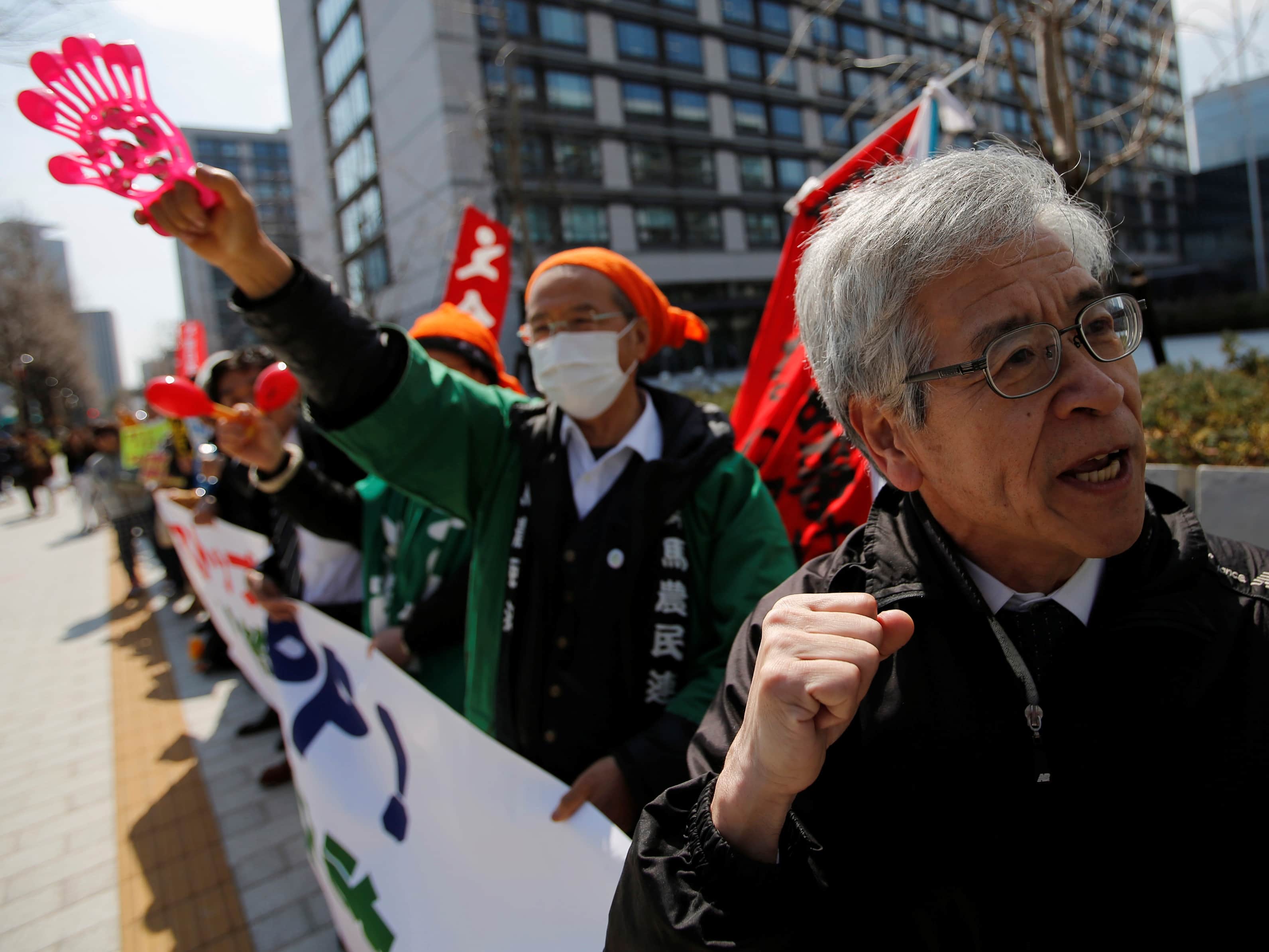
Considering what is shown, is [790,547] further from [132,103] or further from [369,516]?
[369,516]

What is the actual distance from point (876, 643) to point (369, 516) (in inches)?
88.3

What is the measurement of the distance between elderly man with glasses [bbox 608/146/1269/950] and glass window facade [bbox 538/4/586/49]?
30.7m

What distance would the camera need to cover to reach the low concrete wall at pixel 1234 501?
2.31 meters

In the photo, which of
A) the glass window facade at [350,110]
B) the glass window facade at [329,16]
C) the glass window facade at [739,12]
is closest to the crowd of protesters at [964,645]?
the glass window facade at [350,110]

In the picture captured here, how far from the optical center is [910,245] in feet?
3.40

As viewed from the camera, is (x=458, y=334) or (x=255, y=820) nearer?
(x=458, y=334)

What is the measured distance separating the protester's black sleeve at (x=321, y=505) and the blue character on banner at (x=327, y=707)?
0.35 meters

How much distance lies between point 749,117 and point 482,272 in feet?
108

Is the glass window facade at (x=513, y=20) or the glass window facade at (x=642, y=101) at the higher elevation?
the glass window facade at (x=513, y=20)

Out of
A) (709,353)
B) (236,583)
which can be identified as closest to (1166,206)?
(709,353)

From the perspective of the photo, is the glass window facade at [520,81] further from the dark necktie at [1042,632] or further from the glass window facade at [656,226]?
the dark necktie at [1042,632]

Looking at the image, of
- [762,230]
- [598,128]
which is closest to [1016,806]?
[598,128]

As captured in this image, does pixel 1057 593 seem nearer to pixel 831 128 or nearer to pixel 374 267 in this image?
pixel 374 267

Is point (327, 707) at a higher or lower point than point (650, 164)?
lower
